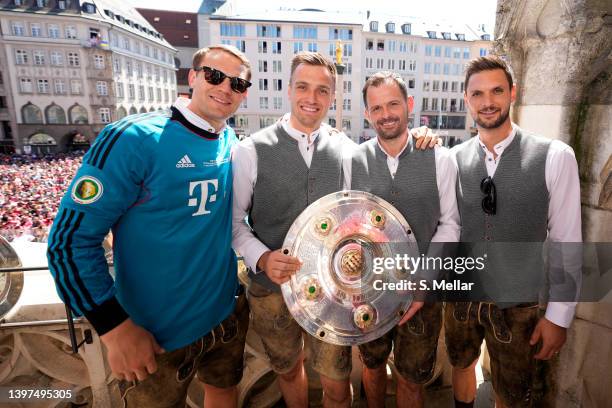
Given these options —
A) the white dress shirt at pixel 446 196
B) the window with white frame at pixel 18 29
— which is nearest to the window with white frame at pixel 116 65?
the window with white frame at pixel 18 29

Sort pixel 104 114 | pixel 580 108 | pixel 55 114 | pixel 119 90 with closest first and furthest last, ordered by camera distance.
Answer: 1. pixel 580 108
2. pixel 55 114
3. pixel 104 114
4. pixel 119 90

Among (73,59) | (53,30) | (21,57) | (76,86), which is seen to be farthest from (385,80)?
(53,30)

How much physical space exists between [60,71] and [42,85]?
2.41 metres

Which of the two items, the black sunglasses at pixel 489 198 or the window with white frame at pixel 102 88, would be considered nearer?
the black sunglasses at pixel 489 198

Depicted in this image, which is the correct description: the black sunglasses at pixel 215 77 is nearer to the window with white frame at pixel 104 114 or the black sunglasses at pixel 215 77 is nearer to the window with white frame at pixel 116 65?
the window with white frame at pixel 104 114

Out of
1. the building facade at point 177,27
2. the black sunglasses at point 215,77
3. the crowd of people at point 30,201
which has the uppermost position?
the building facade at point 177,27

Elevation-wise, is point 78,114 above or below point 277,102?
below

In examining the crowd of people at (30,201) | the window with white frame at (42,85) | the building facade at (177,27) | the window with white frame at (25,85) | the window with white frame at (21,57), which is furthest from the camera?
the building facade at (177,27)

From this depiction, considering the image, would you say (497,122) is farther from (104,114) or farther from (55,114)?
(55,114)

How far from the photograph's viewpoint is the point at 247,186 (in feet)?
8.17

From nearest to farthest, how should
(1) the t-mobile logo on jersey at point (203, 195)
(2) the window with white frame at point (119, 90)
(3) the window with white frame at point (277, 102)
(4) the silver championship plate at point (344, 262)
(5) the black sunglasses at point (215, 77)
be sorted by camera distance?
1. (4) the silver championship plate at point (344, 262)
2. (1) the t-mobile logo on jersey at point (203, 195)
3. (5) the black sunglasses at point (215, 77)
4. (2) the window with white frame at point (119, 90)
5. (3) the window with white frame at point (277, 102)

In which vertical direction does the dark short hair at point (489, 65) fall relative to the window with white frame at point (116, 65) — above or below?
below

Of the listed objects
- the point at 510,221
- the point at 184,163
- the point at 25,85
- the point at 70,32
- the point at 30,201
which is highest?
the point at 70,32

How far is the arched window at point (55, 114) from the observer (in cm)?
4159
